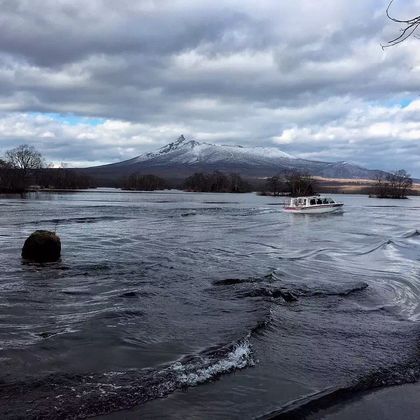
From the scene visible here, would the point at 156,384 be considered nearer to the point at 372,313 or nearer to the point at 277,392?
the point at 277,392

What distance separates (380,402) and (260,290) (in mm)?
8581

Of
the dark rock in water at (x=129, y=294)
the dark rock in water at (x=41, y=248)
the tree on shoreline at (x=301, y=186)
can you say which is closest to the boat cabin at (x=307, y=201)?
the dark rock in water at (x=41, y=248)

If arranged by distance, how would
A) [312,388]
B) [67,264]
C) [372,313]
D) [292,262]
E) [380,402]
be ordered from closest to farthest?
1. [380,402]
2. [312,388]
3. [372,313]
4. [67,264]
5. [292,262]

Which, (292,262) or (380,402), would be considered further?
(292,262)

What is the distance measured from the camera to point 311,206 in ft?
241

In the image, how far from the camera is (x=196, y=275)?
19422 mm

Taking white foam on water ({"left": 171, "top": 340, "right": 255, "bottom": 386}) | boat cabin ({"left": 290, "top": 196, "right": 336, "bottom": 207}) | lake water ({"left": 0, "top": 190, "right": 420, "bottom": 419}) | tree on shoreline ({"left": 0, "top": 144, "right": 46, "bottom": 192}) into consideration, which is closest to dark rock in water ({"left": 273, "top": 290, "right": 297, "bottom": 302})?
lake water ({"left": 0, "top": 190, "right": 420, "bottom": 419})

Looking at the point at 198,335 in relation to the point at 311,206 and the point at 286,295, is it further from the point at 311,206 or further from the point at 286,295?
the point at 311,206

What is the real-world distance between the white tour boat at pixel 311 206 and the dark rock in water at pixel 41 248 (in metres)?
53.2

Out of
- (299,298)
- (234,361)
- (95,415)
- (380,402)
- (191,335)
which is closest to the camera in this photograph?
(95,415)

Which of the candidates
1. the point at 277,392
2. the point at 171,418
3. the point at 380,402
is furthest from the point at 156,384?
the point at 380,402

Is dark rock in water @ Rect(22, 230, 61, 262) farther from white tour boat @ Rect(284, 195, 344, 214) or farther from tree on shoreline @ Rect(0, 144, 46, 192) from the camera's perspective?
tree on shoreline @ Rect(0, 144, 46, 192)

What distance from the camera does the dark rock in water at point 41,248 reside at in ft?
72.3

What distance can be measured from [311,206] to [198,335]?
211 ft
